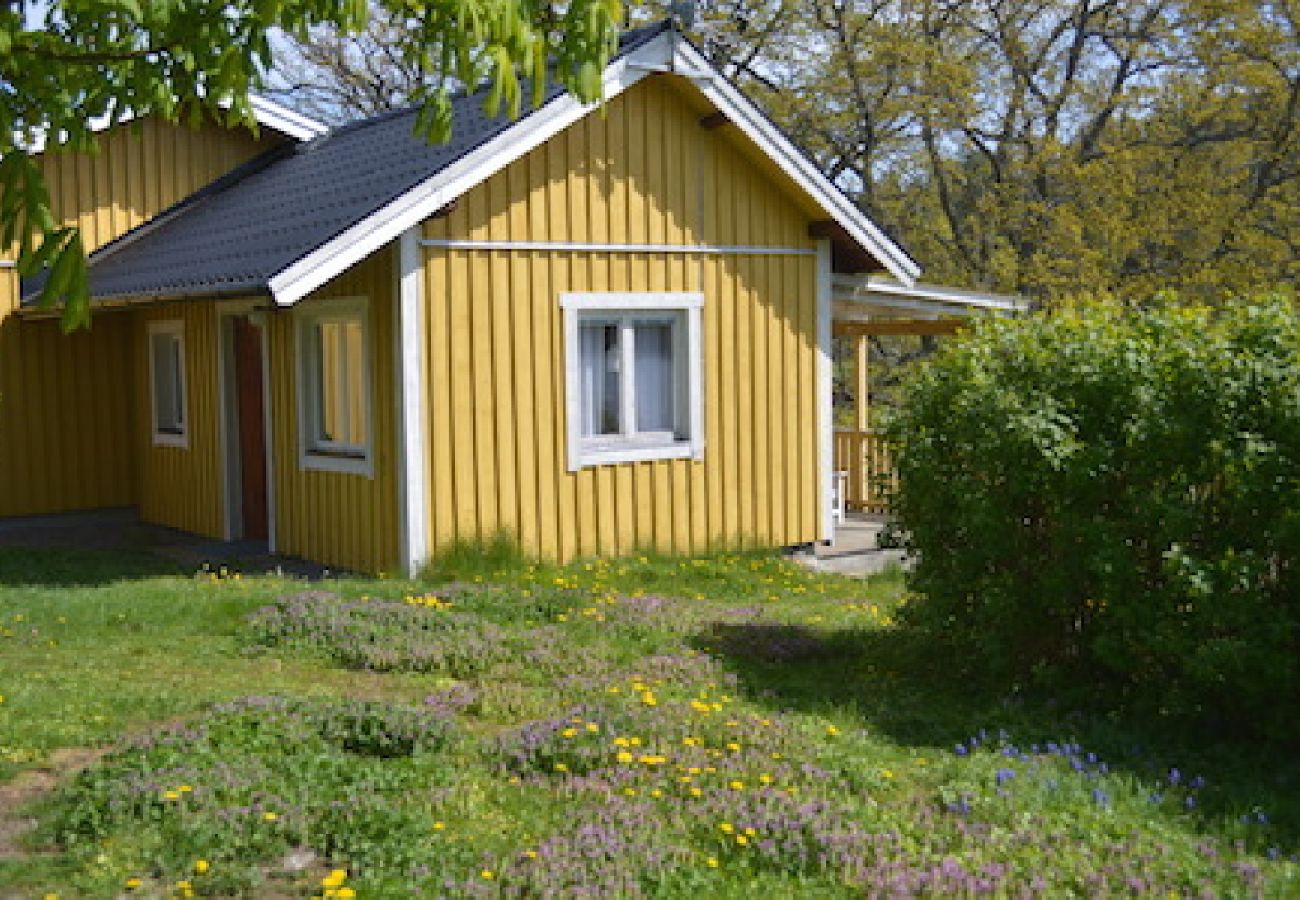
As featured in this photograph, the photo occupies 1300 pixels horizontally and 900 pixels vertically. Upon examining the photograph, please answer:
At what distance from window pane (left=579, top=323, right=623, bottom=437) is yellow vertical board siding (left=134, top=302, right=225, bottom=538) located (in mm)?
3937

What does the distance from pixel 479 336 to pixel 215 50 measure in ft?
22.3

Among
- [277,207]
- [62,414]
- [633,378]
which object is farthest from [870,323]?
[62,414]

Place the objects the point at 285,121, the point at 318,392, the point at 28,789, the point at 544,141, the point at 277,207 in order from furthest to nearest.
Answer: the point at 285,121
the point at 277,207
the point at 318,392
the point at 544,141
the point at 28,789

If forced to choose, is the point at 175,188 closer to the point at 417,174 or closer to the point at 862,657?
the point at 417,174

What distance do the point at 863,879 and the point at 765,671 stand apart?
3.36 meters

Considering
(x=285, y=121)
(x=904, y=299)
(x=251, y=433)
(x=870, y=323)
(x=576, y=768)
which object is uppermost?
(x=285, y=121)

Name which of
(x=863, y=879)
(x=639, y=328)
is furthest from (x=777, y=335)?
(x=863, y=879)

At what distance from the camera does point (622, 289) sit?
13.1 m

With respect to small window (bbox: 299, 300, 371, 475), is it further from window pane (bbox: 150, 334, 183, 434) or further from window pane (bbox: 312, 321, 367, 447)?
window pane (bbox: 150, 334, 183, 434)

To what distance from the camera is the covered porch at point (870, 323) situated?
15.1 m

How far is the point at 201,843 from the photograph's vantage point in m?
5.35

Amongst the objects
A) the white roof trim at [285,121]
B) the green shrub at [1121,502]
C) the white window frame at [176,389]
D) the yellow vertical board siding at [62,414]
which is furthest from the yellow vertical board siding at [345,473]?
the green shrub at [1121,502]

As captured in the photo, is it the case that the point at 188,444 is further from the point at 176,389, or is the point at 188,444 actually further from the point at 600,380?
the point at 600,380

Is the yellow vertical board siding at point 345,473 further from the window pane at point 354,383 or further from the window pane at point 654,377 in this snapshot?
the window pane at point 654,377
